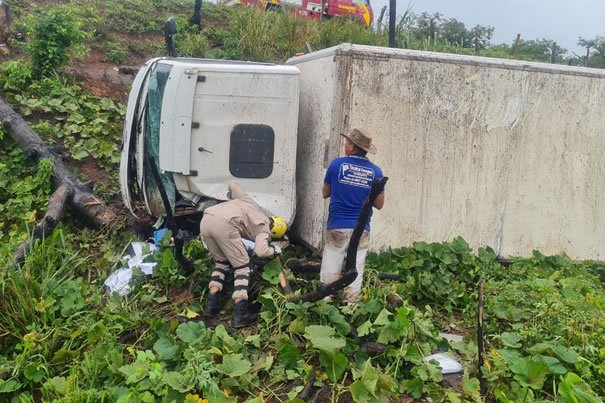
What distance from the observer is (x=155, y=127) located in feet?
17.8

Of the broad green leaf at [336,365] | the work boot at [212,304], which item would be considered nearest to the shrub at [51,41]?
the work boot at [212,304]

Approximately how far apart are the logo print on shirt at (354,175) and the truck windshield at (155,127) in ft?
5.65

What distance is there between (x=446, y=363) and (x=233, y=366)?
1.44 m

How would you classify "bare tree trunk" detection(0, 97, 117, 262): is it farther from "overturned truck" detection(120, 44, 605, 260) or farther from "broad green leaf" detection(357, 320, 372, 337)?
"broad green leaf" detection(357, 320, 372, 337)

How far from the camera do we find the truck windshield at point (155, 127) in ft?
17.5

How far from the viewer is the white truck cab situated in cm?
514

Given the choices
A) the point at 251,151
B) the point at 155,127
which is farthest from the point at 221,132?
the point at 155,127

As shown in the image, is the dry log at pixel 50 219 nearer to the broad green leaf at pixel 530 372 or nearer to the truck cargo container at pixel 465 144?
the truck cargo container at pixel 465 144

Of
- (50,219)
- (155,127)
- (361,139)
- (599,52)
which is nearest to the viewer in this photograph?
(361,139)

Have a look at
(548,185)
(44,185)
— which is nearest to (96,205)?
(44,185)

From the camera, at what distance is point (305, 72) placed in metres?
5.85

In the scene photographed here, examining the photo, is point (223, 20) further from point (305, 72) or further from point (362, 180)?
point (362, 180)

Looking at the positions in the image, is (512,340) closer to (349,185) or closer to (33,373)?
(349,185)

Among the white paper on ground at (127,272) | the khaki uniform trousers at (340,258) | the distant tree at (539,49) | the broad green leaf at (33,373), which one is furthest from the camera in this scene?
the distant tree at (539,49)
